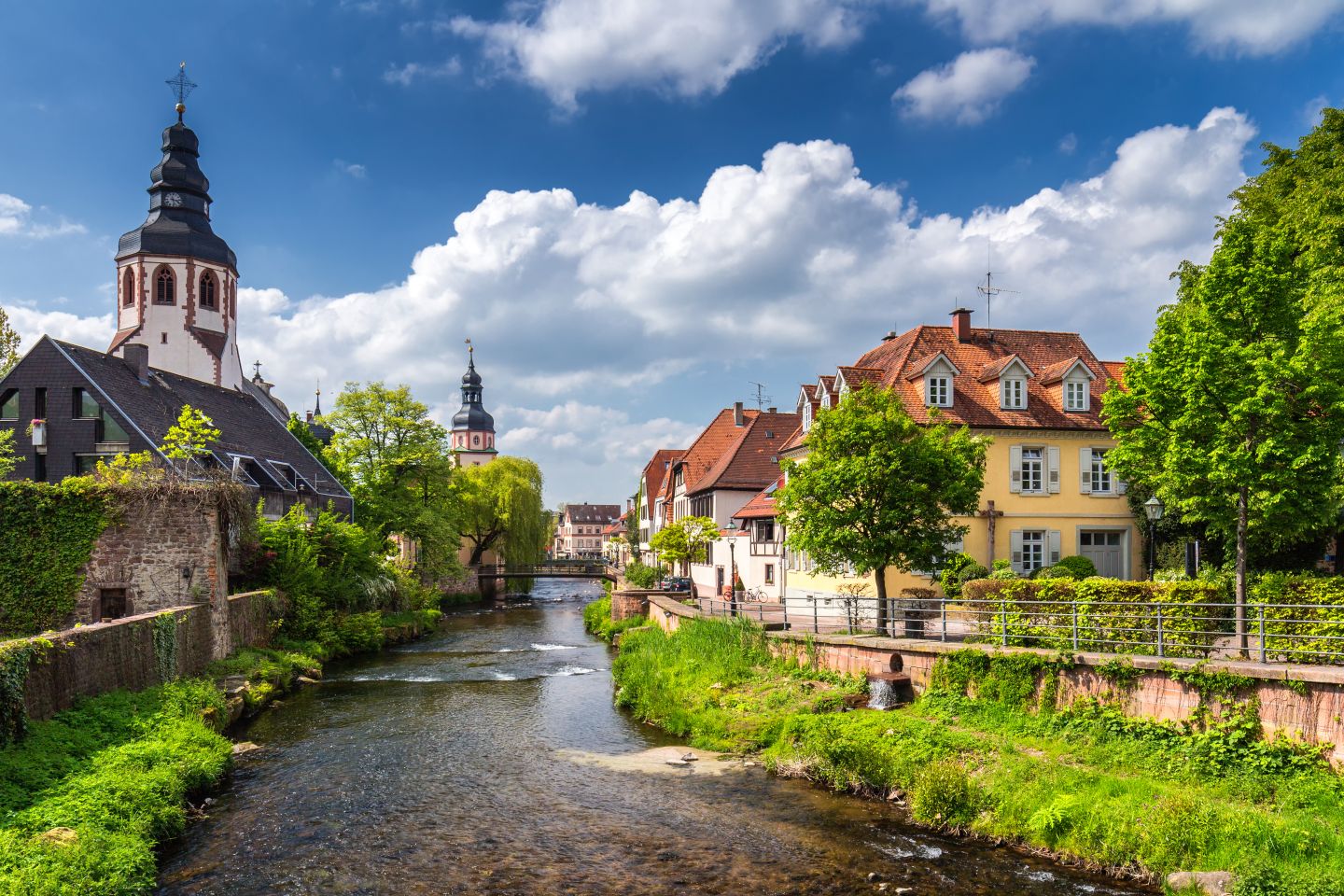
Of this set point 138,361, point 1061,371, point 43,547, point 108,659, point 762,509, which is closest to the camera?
point 108,659

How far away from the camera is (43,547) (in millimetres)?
19891

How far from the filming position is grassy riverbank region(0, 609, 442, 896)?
Answer: 349 inches

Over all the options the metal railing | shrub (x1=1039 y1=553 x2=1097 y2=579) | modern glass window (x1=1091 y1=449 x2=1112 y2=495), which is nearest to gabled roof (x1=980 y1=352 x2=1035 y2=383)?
modern glass window (x1=1091 y1=449 x2=1112 y2=495)

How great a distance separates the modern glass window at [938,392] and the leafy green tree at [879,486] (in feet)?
24.6

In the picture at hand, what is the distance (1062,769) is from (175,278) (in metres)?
55.9

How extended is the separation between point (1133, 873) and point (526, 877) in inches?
282

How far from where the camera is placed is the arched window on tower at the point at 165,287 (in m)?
53.1

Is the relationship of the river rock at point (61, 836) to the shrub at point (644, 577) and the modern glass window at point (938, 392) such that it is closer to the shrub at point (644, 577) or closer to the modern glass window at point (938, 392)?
the modern glass window at point (938, 392)

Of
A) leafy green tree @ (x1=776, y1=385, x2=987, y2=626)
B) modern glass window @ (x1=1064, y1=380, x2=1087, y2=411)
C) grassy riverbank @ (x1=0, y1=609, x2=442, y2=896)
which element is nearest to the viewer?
grassy riverbank @ (x1=0, y1=609, x2=442, y2=896)

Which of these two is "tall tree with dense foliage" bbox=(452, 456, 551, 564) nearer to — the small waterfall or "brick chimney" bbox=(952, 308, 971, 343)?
"brick chimney" bbox=(952, 308, 971, 343)

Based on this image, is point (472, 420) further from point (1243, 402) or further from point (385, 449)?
point (1243, 402)

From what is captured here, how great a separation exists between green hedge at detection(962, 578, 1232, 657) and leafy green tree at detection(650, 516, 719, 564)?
2417 centimetres

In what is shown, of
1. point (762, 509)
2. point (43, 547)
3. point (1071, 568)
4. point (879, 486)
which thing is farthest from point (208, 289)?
point (1071, 568)

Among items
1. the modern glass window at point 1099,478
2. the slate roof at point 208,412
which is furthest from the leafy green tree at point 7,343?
the modern glass window at point 1099,478
